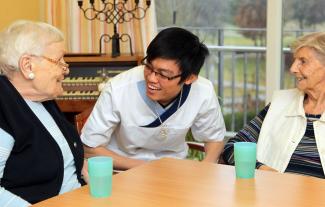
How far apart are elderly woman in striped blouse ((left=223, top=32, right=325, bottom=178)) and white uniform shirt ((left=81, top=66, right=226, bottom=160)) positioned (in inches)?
7.9

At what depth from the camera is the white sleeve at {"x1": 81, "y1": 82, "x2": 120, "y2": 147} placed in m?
2.12

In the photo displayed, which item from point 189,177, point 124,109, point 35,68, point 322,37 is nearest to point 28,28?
point 35,68

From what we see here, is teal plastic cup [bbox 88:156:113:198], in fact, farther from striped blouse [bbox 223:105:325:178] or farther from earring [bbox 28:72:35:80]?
striped blouse [bbox 223:105:325:178]

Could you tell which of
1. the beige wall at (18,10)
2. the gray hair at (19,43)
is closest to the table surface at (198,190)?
the gray hair at (19,43)

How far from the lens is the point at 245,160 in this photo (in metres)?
1.55

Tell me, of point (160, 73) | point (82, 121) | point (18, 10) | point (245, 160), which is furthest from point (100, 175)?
point (18, 10)

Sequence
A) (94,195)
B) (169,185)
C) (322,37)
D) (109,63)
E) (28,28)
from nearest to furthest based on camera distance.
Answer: (94,195) → (169,185) → (28,28) → (322,37) → (109,63)

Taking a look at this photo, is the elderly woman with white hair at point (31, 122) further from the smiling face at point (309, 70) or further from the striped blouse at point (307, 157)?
the smiling face at point (309, 70)

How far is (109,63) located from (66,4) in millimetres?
757

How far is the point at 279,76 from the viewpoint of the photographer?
3352 mm

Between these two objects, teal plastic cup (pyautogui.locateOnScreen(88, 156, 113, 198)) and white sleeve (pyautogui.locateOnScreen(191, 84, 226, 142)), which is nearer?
teal plastic cup (pyautogui.locateOnScreen(88, 156, 113, 198))

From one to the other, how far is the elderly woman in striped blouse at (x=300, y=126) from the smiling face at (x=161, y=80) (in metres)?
0.34

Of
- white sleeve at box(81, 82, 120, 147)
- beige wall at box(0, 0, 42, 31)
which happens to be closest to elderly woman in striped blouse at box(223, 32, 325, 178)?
white sleeve at box(81, 82, 120, 147)

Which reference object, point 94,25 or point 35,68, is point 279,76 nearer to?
point 94,25
